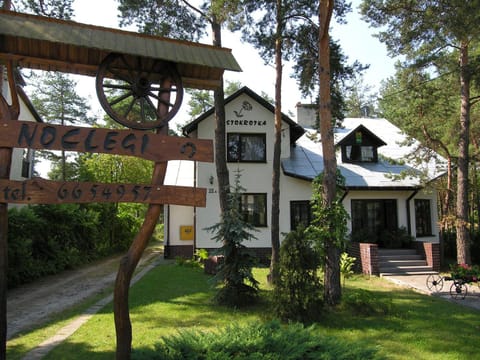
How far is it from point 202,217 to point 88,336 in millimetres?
9772

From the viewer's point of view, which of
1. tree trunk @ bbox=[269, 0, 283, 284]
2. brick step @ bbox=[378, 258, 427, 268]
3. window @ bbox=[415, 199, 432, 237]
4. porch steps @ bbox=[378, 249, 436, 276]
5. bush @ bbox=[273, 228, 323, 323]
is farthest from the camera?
window @ bbox=[415, 199, 432, 237]

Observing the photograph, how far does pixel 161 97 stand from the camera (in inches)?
204

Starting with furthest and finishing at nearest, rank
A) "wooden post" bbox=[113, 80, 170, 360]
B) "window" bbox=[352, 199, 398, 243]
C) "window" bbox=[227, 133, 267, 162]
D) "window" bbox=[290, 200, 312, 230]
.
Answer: "window" bbox=[227, 133, 267, 162], "window" bbox=[290, 200, 312, 230], "window" bbox=[352, 199, 398, 243], "wooden post" bbox=[113, 80, 170, 360]

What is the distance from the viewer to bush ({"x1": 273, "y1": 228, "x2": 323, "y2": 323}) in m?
7.39

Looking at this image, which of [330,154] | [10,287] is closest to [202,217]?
[10,287]

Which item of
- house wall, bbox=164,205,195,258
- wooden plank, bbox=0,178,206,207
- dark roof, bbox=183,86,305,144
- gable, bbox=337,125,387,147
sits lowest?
house wall, bbox=164,205,195,258

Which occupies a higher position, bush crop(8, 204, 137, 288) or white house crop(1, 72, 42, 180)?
white house crop(1, 72, 42, 180)

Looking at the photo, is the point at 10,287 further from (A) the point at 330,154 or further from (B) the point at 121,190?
(A) the point at 330,154

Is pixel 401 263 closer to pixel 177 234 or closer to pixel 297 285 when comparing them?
pixel 297 285

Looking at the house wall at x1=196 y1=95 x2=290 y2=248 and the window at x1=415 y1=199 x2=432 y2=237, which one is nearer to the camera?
the house wall at x1=196 y1=95 x2=290 y2=248

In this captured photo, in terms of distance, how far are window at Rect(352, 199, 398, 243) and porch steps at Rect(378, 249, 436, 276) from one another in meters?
1.28

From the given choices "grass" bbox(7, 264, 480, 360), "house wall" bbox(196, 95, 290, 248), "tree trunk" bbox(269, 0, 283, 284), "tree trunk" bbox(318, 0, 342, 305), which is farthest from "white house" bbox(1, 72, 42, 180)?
"tree trunk" bbox(318, 0, 342, 305)

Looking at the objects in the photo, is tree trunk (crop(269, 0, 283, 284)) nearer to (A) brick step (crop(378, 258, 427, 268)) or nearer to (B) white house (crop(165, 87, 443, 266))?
(B) white house (crop(165, 87, 443, 266))

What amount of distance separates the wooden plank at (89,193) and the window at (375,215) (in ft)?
41.3
